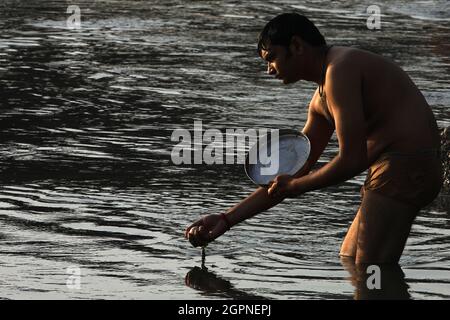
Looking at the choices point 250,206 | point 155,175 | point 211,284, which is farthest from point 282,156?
point 155,175

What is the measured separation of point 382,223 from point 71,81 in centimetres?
777

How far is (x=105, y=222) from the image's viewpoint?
7.75m

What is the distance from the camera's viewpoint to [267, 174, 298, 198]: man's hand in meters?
5.98

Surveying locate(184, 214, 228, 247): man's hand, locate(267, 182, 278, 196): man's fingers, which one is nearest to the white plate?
locate(267, 182, 278, 196): man's fingers

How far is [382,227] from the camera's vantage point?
20.2 feet

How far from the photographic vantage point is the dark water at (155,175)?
6551mm

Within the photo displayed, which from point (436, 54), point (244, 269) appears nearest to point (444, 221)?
point (244, 269)

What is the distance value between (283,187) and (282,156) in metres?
0.34

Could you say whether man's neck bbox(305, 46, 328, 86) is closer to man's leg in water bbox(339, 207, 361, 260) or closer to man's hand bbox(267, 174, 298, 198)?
man's hand bbox(267, 174, 298, 198)

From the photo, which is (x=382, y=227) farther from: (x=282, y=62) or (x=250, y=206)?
(x=282, y=62)

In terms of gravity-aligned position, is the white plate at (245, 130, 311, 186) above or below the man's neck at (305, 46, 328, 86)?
below

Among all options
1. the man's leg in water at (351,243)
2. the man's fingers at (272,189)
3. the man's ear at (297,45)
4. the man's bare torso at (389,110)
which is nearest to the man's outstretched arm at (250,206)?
the man's fingers at (272,189)

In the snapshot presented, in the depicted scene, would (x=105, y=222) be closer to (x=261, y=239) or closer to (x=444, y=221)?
(x=261, y=239)

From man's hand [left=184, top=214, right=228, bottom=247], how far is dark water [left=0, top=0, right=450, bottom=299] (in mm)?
246
